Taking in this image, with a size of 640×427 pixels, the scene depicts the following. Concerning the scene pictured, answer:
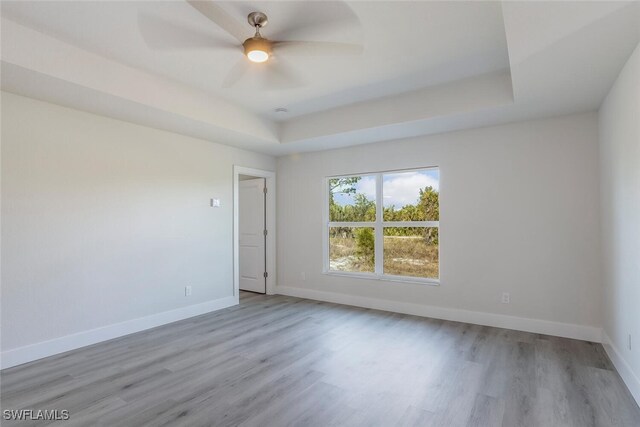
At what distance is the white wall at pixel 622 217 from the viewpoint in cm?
229

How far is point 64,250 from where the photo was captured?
3.22m

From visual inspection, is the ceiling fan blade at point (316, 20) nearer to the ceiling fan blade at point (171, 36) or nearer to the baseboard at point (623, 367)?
the ceiling fan blade at point (171, 36)

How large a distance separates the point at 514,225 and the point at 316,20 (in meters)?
3.04

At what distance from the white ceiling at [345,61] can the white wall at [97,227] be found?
0.32 meters

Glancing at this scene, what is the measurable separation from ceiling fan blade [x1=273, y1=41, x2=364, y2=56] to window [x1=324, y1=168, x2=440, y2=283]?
2.51 meters

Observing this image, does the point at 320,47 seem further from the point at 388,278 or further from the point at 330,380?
the point at 388,278

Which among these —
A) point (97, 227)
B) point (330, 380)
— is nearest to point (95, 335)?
point (97, 227)

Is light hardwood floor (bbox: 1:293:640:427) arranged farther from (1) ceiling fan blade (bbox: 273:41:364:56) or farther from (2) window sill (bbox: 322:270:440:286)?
(1) ceiling fan blade (bbox: 273:41:364:56)

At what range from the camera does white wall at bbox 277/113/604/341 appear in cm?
348

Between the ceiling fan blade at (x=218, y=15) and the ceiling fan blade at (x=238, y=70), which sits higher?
the ceiling fan blade at (x=218, y=15)

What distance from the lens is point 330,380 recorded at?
262 cm

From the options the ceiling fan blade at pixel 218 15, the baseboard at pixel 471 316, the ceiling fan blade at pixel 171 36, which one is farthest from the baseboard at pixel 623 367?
the ceiling fan blade at pixel 171 36

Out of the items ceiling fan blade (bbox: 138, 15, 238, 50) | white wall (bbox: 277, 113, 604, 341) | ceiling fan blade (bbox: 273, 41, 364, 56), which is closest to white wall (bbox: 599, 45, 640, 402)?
white wall (bbox: 277, 113, 604, 341)

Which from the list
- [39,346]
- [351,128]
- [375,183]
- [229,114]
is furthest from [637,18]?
[39,346]
